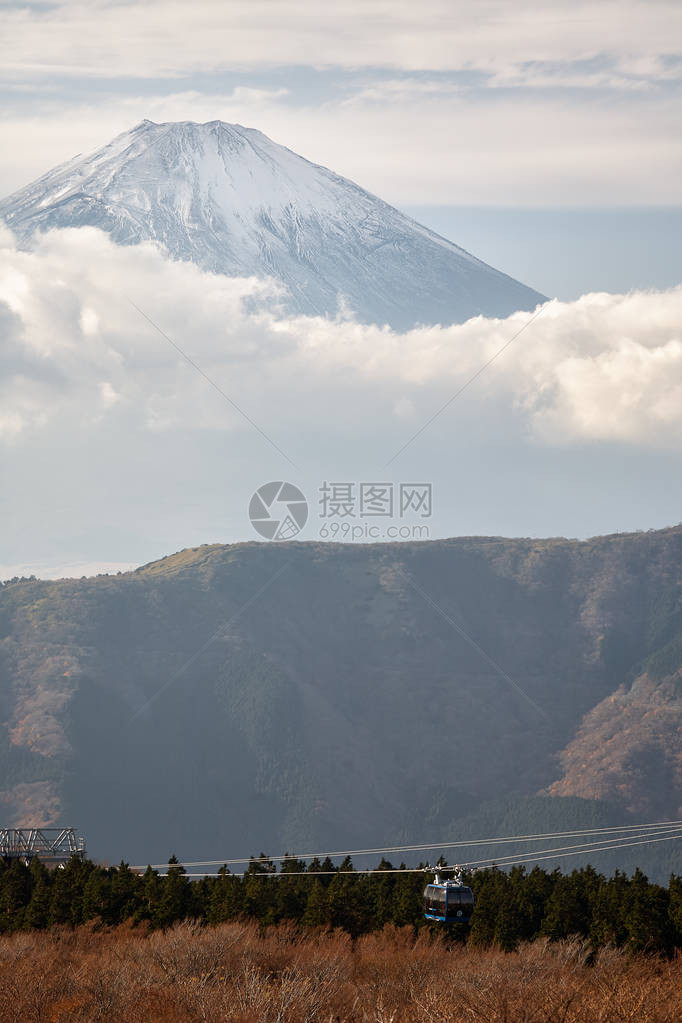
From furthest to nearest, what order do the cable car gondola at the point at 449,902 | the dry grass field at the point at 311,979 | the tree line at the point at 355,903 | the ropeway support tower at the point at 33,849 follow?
1. the ropeway support tower at the point at 33,849
2. the tree line at the point at 355,903
3. the cable car gondola at the point at 449,902
4. the dry grass field at the point at 311,979

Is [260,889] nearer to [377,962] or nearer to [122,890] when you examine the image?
[122,890]

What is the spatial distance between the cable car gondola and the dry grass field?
3.58 meters

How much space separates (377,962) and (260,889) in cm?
1868

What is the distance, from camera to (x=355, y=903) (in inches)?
4469

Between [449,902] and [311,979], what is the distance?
1204 centimetres

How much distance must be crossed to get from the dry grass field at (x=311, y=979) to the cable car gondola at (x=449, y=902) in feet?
11.8

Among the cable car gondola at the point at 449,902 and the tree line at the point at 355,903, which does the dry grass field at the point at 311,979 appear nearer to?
the tree line at the point at 355,903

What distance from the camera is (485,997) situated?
61.1 metres

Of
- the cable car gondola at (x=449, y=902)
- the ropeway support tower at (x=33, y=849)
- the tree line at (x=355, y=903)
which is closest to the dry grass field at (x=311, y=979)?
the tree line at (x=355, y=903)

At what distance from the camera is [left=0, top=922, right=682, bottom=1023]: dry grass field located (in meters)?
59.1

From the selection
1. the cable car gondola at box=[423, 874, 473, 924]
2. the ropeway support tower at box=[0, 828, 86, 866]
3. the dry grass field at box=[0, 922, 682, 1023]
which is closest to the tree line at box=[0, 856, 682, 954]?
the dry grass field at box=[0, 922, 682, 1023]

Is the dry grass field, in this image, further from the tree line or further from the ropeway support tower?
the ropeway support tower

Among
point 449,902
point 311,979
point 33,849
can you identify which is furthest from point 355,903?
point 33,849

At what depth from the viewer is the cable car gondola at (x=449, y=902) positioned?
73.2 metres
